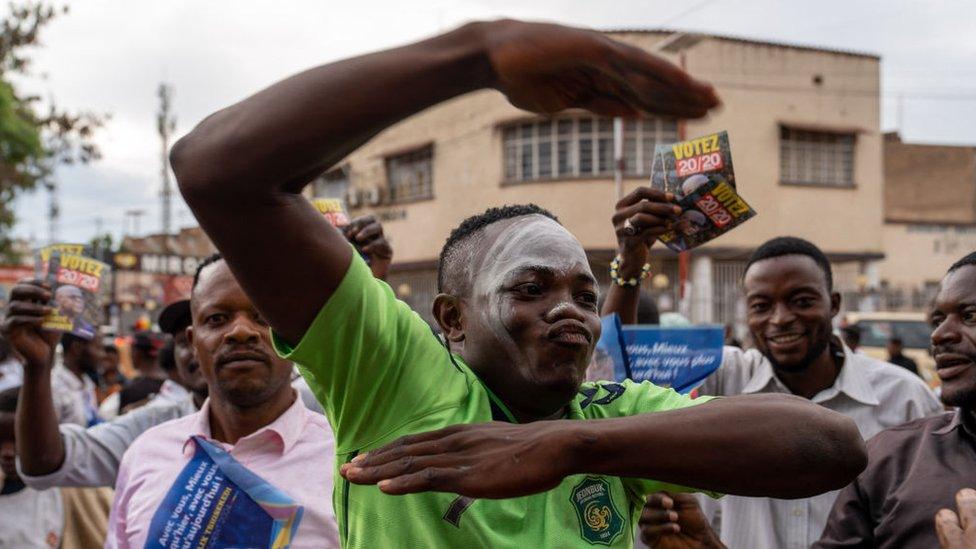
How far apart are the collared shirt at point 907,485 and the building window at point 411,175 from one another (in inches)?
888

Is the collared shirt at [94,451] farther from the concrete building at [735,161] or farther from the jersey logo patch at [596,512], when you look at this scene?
the concrete building at [735,161]

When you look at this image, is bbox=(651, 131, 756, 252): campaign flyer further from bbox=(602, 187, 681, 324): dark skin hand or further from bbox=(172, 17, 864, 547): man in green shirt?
bbox=(172, 17, 864, 547): man in green shirt

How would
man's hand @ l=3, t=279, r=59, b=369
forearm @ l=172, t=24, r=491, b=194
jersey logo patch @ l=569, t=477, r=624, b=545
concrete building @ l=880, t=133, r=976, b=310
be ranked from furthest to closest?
1. concrete building @ l=880, t=133, r=976, b=310
2. man's hand @ l=3, t=279, r=59, b=369
3. jersey logo patch @ l=569, t=477, r=624, b=545
4. forearm @ l=172, t=24, r=491, b=194

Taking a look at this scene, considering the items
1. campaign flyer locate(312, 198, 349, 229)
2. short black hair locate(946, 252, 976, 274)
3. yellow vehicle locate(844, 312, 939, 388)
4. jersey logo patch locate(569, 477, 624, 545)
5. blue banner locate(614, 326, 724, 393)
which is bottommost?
yellow vehicle locate(844, 312, 939, 388)

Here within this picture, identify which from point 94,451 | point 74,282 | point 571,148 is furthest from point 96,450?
point 571,148

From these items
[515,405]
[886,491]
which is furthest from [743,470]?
[886,491]

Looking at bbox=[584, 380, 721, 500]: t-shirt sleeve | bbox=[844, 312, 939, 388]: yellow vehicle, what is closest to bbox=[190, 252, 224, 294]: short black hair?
bbox=[584, 380, 721, 500]: t-shirt sleeve

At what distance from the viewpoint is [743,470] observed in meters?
1.63

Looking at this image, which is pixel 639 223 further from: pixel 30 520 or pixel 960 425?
pixel 30 520

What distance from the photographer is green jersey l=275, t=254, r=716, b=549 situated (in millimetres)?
1734

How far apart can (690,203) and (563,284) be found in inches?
51.9

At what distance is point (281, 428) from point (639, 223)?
1341 mm

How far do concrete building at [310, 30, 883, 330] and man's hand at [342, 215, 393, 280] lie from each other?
58.3 ft

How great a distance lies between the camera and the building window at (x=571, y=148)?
2236 cm
